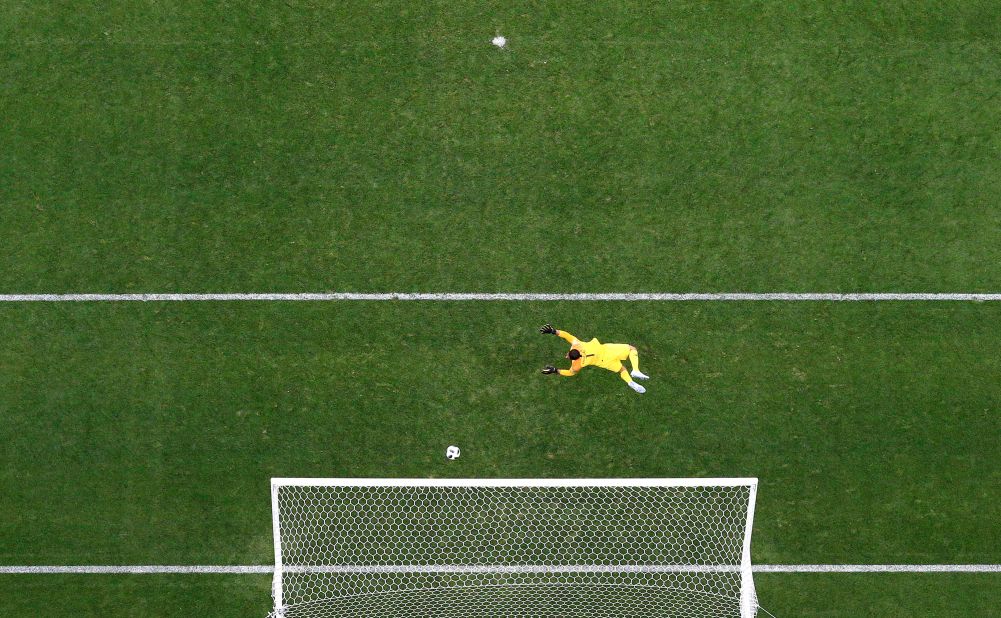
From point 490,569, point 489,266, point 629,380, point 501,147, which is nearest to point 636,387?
point 629,380

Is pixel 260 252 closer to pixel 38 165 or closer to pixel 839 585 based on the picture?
pixel 38 165

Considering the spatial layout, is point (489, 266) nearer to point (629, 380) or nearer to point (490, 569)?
point (629, 380)

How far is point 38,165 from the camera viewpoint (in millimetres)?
7156

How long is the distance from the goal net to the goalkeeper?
41.6 inches

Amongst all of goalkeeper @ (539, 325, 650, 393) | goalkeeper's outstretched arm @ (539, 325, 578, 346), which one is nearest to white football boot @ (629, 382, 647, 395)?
goalkeeper @ (539, 325, 650, 393)

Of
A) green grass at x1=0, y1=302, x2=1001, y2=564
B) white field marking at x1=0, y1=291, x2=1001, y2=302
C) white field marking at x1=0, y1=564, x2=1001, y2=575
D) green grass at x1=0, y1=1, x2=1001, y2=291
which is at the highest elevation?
green grass at x1=0, y1=1, x2=1001, y2=291

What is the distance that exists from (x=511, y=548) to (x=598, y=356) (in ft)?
6.62

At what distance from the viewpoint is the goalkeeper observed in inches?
261

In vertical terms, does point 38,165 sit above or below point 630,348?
above

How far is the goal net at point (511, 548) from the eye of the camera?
273 inches

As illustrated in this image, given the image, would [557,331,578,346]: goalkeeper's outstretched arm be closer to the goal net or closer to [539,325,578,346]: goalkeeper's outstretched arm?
[539,325,578,346]: goalkeeper's outstretched arm

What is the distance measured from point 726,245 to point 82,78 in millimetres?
6374

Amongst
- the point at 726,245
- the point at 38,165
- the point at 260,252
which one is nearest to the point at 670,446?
the point at 726,245

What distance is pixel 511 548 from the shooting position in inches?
278
